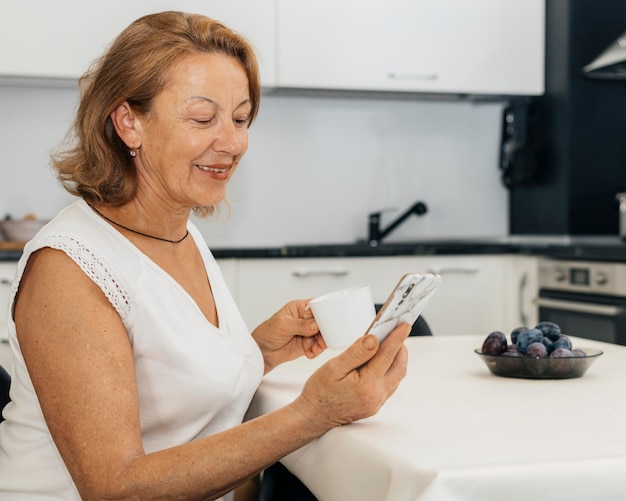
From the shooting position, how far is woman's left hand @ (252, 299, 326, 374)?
5.01ft

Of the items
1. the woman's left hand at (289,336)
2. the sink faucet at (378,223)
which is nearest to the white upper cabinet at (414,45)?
the sink faucet at (378,223)

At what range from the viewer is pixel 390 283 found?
326 cm

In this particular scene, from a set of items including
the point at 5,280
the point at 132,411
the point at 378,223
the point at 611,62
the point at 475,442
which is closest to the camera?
the point at 475,442

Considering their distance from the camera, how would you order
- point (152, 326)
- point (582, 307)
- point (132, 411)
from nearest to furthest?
point (132, 411) → point (152, 326) → point (582, 307)

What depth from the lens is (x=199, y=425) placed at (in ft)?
4.28

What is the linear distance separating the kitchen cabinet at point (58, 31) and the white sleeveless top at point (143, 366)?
200 cm

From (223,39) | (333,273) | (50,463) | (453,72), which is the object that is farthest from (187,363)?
(453,72)

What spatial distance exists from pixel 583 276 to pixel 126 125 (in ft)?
7.03

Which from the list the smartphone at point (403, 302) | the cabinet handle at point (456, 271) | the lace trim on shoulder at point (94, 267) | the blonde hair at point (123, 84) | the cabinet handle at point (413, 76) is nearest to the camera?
the smartphone at point (403, 302)

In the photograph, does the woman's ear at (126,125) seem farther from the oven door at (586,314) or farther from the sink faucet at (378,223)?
the sink faucet at (378,223)

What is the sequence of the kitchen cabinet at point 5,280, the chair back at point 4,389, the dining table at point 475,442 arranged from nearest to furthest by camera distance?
the dining table at point 475,442, the chair back at point 4,389, the kitchen cabinet at point 5,280

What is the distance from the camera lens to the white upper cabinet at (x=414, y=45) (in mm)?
3371

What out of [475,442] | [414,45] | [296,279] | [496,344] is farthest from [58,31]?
[475,442]

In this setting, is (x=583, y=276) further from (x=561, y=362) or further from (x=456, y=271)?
(x=561, y=362)
